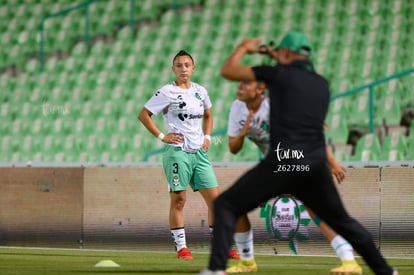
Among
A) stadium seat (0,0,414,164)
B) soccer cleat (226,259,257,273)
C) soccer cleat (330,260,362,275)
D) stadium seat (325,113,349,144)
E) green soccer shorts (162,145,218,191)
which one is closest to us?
soccer cleat (330,260,362,275)

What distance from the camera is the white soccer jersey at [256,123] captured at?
31.2ft

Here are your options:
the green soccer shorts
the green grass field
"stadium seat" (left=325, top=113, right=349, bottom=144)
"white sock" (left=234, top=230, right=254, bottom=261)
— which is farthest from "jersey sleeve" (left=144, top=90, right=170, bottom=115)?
"stadium seat" (left=325, top=113, right=349, bottom=144)

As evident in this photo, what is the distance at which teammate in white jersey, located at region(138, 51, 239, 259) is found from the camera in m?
12.3

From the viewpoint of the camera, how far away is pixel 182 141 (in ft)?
40.3

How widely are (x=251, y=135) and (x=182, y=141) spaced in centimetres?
275

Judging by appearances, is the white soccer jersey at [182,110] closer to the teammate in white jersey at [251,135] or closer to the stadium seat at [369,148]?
the teammate in white jersey at [251,135]

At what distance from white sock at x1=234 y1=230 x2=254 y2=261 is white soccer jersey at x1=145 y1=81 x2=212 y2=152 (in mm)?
2615

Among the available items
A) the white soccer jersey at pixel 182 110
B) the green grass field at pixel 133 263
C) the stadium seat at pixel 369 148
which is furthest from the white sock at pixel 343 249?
the stadium seat at pixel 369 148

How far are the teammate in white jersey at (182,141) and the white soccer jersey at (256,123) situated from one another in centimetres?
254

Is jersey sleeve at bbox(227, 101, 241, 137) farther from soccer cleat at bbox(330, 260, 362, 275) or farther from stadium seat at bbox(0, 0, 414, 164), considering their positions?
stadium seat at bbox(0, 0, 414, 164)

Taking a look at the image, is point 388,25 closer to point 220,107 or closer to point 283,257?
point 220,107

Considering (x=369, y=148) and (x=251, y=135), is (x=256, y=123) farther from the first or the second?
(x=369, y=148)

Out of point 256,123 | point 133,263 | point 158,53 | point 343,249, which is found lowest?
point 133,263

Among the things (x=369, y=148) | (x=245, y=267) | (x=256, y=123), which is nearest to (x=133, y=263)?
(x=245, y=267)
